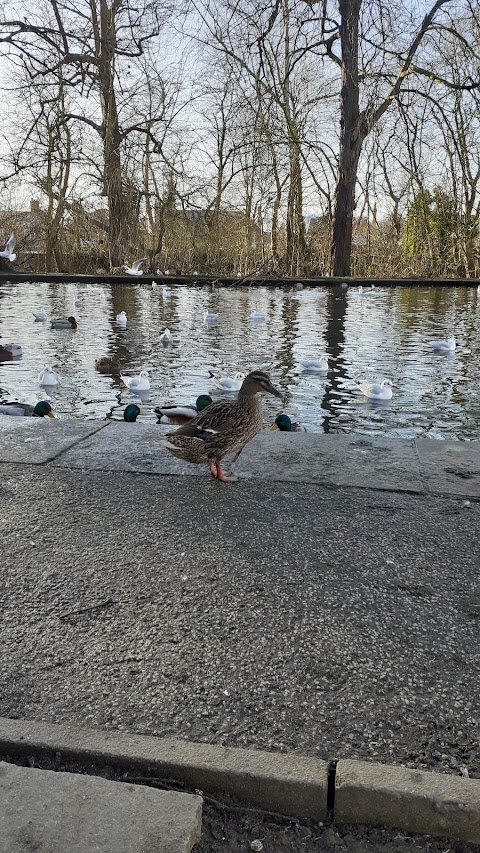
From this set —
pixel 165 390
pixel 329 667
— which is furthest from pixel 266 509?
pixel 165 390

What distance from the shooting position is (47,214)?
28.4 metres

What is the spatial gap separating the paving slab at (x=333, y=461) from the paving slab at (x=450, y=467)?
0.07 meters

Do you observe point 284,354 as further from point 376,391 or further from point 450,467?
point 450,467

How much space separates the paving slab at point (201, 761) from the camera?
1.59m

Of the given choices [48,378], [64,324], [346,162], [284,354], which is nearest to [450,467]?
[48,378]

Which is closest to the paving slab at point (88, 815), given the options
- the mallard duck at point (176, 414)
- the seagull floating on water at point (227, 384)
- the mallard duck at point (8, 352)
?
the mallard duck at point (176, 414)

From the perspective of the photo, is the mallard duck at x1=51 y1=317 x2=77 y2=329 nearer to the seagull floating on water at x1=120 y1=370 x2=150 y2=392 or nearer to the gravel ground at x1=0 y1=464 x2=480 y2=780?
the seagull floating on water at x1=120 y1=370 x2=150 y2=392

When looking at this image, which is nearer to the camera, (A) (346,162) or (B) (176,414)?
(B) (176,414)

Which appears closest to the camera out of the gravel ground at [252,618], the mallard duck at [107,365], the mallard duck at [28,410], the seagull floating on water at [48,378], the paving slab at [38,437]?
the gravel ground at [252,618]

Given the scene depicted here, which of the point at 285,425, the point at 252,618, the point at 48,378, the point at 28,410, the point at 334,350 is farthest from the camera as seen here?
the point at 334,350

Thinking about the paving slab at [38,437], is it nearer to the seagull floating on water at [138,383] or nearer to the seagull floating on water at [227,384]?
the seagull floating on water at [227,384]

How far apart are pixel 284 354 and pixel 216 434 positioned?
23.4 ft

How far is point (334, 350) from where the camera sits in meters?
11.2

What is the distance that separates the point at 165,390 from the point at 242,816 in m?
7.28
